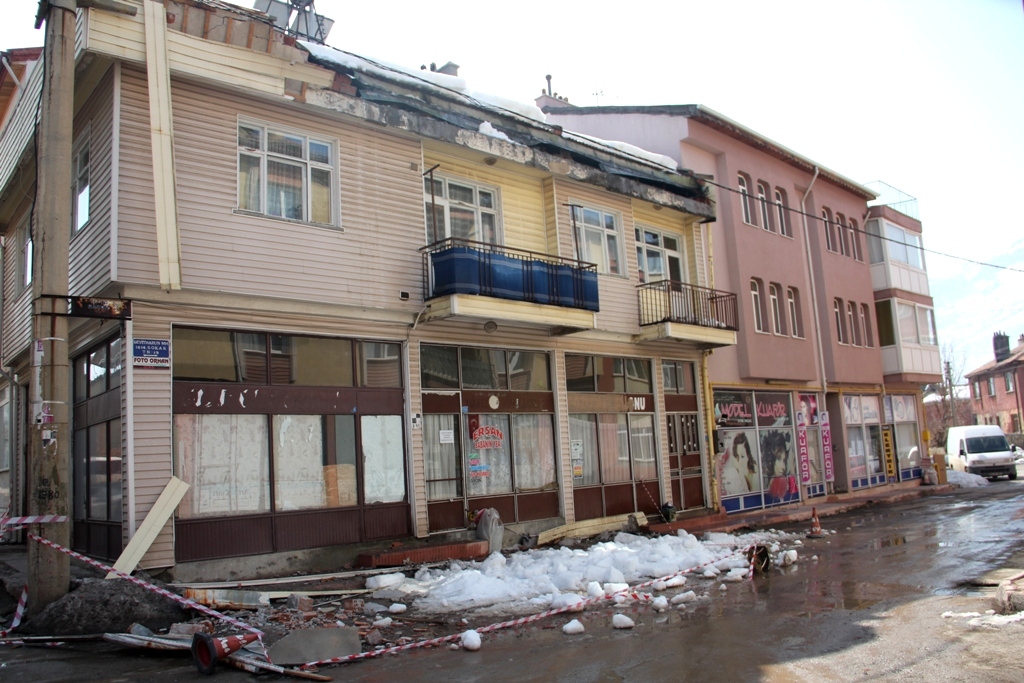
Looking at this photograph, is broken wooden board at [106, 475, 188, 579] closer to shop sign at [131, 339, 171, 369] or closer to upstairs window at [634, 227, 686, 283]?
shop sign at [131, 339, 171, 369]

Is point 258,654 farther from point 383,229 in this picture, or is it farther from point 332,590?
point 383,229

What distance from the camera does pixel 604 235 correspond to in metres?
18.2

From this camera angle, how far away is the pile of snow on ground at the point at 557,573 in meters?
10.2

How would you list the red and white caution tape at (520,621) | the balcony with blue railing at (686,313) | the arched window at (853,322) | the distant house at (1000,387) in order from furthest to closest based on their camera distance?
the distant house at (1000,387), the arched window at (853,322), the balcony with blue railing at (686,313), the red and white caution tape at (520,621)

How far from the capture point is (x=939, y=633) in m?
7.94

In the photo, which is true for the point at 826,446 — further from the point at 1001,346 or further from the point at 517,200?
the point at 1001,346

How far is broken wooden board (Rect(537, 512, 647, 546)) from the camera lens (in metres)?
15.1

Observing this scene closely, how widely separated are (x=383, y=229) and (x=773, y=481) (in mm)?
14476

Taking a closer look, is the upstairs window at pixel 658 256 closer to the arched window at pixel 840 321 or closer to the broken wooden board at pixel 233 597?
the arched window at pixel 840 321

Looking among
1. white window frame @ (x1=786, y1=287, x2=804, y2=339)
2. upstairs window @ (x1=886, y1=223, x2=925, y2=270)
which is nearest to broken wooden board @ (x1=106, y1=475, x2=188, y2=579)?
white window frame @ (x1=786, y1=287, x2=804, y2=339)

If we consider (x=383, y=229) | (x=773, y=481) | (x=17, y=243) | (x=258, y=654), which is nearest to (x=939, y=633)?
(x=258, y=654)

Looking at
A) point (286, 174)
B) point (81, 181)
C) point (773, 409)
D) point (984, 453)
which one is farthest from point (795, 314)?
point (81, 181)

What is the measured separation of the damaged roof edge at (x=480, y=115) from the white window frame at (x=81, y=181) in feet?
12.2

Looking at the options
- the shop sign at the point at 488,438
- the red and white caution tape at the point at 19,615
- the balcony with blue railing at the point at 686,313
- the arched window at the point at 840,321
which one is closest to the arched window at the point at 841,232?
the arched window at the point at 840,321
